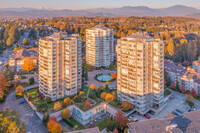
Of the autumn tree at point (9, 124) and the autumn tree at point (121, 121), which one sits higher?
the autumn tree at point (9, 124)

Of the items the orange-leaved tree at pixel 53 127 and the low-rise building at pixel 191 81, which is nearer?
the orange-leaved tree at pixel 53 127

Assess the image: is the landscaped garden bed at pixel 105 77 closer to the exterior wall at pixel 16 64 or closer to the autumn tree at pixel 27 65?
the autumn tree at pixel 27 65

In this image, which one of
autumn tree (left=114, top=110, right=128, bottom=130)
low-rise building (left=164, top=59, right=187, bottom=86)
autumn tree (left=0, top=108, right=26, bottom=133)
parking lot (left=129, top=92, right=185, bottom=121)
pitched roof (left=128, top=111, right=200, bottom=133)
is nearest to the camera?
pitched roof (left=128, top=111, right=200, bottom=133)

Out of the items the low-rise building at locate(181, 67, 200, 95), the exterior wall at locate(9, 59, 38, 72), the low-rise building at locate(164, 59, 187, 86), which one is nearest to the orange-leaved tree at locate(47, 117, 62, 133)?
the low-rise building at locate(181, 67, 200, 95)

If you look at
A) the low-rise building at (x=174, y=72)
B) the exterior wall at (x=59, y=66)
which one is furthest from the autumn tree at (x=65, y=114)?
the low-rise building at (x=174, y=72)

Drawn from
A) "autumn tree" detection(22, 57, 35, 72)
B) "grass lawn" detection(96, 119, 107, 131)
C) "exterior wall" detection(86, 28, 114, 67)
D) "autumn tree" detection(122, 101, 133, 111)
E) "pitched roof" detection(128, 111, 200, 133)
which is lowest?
"grass lawn" detection(96, 119, 107, 131)

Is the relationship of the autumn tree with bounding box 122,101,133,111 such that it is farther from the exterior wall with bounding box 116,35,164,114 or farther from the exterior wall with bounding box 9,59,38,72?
the exterior wall with bounding box 9,59,38,72

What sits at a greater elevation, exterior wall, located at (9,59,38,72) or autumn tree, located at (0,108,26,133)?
exterior wall, located at (9,59,38,72)
